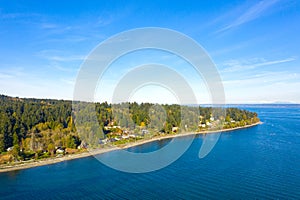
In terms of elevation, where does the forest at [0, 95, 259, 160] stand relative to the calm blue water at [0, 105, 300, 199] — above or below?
above

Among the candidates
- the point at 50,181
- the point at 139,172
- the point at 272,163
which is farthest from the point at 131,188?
the point at 272,163

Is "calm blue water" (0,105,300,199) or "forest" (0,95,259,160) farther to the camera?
"forest" (0,95,259,160)

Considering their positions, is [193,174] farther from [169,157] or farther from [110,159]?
[110,159]

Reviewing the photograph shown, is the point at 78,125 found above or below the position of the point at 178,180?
above

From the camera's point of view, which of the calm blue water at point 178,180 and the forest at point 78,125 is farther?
the forest at point 78,125

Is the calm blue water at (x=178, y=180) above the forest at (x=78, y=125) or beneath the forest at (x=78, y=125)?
beneath

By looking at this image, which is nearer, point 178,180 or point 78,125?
point 178,180
